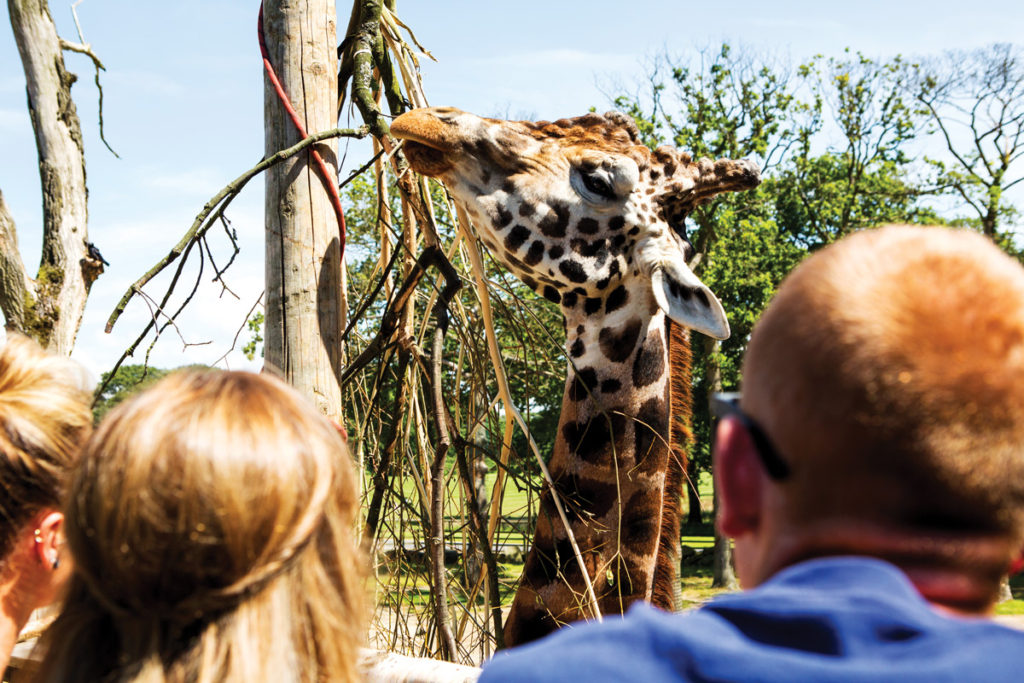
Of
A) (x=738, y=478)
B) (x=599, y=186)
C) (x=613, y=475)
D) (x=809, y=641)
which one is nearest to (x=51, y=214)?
(x=599, y=186)

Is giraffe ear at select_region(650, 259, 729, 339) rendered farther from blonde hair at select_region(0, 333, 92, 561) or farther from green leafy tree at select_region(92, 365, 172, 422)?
blonde hair at select_region(0, 333, 92, 561)

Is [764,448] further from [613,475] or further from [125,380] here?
[125,380]

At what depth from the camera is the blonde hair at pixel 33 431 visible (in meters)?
1.46

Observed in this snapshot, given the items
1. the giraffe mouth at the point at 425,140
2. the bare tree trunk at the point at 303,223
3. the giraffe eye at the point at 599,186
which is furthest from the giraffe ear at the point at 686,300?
the bare tree trunk at the point at 303,223

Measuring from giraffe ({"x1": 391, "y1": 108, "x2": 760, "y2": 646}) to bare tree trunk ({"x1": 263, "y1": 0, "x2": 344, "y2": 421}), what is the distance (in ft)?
1.53

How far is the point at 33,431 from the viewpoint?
1468mm

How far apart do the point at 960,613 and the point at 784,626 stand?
7.9 inches

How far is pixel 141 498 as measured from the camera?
1.04 m

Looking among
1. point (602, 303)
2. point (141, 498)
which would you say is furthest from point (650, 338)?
point (141, 498)

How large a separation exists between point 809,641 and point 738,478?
230mm

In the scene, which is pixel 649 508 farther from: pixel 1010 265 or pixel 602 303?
pixel 1010 265

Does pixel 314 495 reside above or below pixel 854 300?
below

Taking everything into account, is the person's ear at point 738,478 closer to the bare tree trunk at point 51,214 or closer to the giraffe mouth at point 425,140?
the giraffe mouth at point 425,140

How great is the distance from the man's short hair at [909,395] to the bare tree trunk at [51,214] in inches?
120
